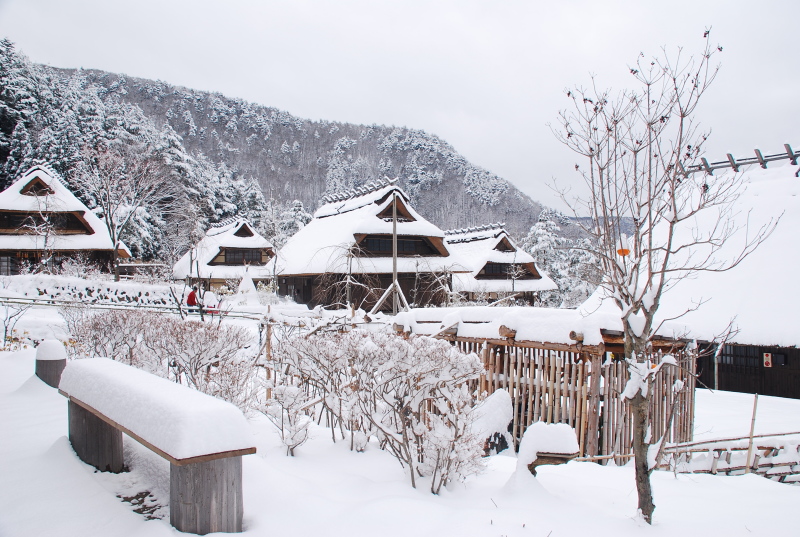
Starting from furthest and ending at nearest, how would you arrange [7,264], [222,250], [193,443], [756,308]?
[222,250], [7,264], [756,308], [193,443]

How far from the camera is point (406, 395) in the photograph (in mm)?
4203

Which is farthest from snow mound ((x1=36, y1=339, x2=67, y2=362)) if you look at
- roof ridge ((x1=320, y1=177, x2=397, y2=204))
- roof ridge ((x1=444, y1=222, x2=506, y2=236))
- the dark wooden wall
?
roof ridge ((x1=444, y1=222, x2=506, y2=236))

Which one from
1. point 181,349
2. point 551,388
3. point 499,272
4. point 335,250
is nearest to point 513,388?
point 551,388

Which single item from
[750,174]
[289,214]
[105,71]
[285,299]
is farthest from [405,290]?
[105,71]

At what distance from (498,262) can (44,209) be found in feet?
84.2

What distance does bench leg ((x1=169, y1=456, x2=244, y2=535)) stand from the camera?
9.13 ft

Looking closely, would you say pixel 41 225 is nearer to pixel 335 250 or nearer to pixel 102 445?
pixel 335 250

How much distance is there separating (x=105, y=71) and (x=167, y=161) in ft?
226

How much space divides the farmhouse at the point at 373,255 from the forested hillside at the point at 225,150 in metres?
18.7

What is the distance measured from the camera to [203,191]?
45.1 meters

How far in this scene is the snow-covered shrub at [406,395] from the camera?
3900 mm

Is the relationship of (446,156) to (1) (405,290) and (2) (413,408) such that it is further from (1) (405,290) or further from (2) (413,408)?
(2) (413,408)

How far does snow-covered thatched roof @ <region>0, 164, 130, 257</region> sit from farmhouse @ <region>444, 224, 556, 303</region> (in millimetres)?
21057

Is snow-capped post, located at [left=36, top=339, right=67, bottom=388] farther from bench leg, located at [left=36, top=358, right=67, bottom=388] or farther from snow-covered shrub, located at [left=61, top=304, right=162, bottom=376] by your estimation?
snow-covered shrub, located at [left=61, top=304, right=162, bottom=376]
